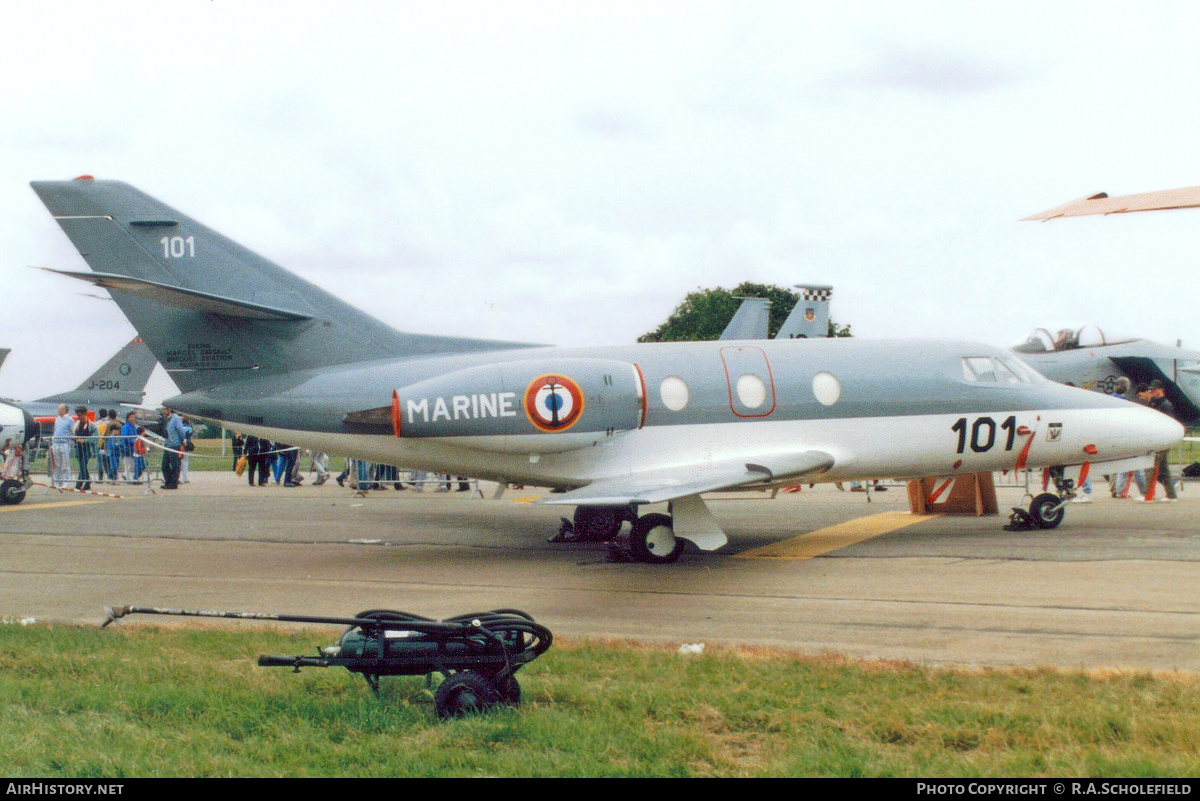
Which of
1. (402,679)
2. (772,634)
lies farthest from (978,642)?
(402,679)

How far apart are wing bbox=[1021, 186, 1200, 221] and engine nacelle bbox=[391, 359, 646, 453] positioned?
5.42 metres

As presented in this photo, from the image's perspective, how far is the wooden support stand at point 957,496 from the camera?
663 inches

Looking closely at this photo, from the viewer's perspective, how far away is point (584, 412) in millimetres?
12859

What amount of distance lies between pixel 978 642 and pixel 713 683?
2488mm

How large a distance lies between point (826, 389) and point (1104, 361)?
11.8 meters

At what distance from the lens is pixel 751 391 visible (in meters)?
13.3

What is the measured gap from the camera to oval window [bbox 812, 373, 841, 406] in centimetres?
1345

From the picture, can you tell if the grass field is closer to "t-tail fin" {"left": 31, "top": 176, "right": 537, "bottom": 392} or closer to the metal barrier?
"t-tail fin" {"left": 31, "top": 176, "right": 537, "bottom": 392}

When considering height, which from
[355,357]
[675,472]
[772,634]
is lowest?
[772,634]

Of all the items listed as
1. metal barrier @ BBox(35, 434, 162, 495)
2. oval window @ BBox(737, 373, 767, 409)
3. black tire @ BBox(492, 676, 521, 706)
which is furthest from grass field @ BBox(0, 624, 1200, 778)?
metal barrier @ BBox(35, 434, 162, 495)

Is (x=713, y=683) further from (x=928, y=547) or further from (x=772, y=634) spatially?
(x=928, y=547)

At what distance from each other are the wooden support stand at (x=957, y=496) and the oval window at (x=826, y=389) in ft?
13.9

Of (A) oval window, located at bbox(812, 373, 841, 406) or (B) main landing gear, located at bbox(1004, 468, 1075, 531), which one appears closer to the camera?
(A) oval window, located at bbox(812, 373, 841, 406)

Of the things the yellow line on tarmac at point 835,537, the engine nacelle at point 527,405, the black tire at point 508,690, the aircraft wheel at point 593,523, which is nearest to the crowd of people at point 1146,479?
the yellow line on tarmac at point 835,537
